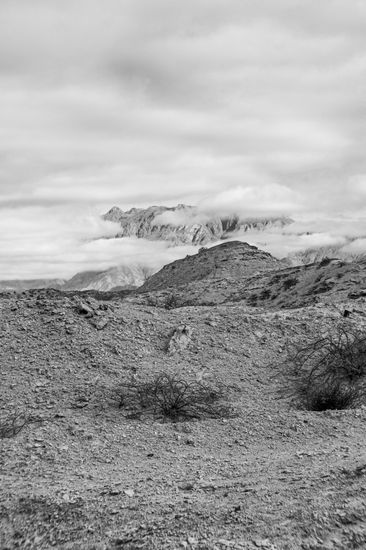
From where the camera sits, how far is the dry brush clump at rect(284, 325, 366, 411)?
9273mm

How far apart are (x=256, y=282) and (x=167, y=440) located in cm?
3816

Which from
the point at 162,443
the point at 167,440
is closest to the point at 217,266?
the point at 167,440

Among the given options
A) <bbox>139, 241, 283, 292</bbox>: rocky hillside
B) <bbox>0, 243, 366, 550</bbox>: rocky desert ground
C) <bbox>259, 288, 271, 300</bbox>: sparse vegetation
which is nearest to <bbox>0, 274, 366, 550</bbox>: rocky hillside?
<bbox>0, 243, 366, 550</bbox>: rocky desert ground

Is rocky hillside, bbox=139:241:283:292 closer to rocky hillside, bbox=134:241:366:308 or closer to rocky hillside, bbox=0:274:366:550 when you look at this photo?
rocky hillside, bbox=134:241:366:308

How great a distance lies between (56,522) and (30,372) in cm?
479

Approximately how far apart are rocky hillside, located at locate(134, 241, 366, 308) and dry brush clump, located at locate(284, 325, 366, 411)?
15.3 meters

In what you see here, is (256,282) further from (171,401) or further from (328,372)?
(171,401)

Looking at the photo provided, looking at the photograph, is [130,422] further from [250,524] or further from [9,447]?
[250,524]

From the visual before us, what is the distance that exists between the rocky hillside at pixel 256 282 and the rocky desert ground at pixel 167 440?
14.9 metres

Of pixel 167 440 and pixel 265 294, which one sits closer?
pixel 167 440

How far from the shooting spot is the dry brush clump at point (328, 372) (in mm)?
9273

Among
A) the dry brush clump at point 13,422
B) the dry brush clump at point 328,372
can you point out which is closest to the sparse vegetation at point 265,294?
the dry brush clump at point 328,372

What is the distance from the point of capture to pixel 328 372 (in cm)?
1042

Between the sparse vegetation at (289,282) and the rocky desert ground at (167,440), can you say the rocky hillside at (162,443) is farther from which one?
the sparse vegetation at (289,282)
